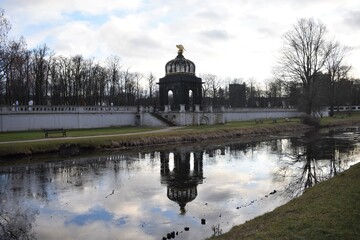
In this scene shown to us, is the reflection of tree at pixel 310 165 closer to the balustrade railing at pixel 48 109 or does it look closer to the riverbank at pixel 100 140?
the riverbank at pixel 100 140

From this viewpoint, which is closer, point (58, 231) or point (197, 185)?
point (58, 231)

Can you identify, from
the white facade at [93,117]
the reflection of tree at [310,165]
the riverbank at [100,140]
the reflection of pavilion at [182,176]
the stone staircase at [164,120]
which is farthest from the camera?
the stone staircase at [164,120]

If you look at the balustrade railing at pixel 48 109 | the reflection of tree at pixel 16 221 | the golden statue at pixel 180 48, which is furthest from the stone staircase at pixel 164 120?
the reflection of tree at pixel 16 221

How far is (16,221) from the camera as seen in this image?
11.5m

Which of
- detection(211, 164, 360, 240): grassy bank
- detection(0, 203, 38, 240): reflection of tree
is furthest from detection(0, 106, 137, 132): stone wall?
detection(211, 164, 360, 240): grassy bank

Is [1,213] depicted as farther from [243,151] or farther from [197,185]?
[243,151]

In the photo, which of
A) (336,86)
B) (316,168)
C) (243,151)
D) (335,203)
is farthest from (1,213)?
(336,86)

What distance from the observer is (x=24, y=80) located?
2240 inches

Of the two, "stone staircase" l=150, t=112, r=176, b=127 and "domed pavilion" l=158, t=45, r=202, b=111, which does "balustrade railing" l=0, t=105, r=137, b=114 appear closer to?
"stone staircase" l=150, t=112, r=176, b=127

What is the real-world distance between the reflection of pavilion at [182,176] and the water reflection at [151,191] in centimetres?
4

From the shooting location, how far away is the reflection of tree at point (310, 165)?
637 inches

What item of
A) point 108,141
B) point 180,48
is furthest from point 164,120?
point 108,141

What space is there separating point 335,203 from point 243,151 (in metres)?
18.0

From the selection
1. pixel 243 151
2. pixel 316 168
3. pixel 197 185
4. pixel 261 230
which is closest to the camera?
pixel 261 230
